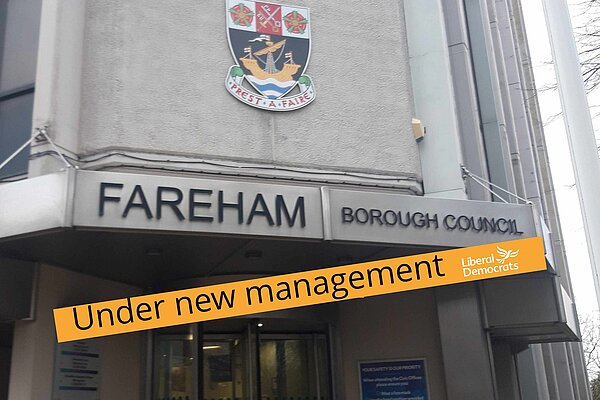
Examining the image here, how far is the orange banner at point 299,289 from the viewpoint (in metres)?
7.96

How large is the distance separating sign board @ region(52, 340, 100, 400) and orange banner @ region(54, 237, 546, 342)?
542 millimetres

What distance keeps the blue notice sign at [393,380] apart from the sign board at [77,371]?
3729mm

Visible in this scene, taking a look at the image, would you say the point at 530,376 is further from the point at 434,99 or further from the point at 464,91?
the point at 434,99

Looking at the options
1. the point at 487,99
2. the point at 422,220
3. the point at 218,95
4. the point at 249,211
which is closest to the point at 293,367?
the point at 422,220

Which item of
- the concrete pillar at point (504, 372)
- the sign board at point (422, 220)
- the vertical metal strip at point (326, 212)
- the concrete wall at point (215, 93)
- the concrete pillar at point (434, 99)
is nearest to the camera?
the vertical metal strip at point (326, 212)

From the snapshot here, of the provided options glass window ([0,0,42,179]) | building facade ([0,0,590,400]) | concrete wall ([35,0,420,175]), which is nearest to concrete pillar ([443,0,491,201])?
building facade ([0,0,590,400])

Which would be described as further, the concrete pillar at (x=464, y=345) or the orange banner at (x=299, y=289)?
the concrete pillar at (x=464, y=345)

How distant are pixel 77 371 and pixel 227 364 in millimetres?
1965

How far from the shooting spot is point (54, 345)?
8312mm

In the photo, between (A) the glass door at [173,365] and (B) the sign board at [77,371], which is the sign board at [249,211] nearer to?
(B) the sign board at [77,371]

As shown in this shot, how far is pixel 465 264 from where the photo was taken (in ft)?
28.6

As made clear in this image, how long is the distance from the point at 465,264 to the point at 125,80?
4.55 m

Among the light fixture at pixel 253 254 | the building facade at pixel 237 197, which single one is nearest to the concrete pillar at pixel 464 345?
the building facade at pixel 237 197

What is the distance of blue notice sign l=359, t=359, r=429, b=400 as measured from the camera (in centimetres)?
1010
